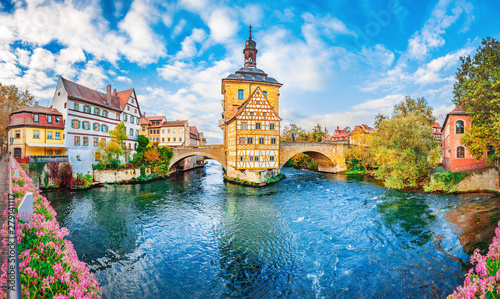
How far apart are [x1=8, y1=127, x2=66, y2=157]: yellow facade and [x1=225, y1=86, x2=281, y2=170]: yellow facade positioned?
1899 centimetres

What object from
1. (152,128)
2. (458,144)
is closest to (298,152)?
(458,144)

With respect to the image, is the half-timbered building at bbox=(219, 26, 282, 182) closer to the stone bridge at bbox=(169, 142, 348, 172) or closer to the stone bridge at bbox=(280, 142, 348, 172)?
the stone bridge at bbox=(169, 142, 348, 172)

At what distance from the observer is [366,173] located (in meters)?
35.7

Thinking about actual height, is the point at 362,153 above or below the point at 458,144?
below

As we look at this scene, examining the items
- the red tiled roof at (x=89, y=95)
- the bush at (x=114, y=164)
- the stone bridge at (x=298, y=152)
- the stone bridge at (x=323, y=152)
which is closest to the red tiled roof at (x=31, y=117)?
the red tiled roof at (x=89, y=95)

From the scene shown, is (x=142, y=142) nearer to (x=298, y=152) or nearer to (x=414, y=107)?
(x=298, y=152)

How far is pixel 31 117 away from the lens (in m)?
22.1

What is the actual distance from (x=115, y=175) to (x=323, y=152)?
97.1ft

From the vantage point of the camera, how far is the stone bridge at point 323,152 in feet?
105

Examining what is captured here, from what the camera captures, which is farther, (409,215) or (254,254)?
(409,215)

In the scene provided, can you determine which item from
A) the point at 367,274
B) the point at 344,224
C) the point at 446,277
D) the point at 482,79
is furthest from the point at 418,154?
the point at 367,274

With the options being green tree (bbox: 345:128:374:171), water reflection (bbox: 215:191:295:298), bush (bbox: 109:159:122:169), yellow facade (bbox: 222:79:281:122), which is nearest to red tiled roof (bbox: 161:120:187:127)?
yellow facade (bbox: 222:79:281:122)

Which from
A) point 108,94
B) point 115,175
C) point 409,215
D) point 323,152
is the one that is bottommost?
point 409,215

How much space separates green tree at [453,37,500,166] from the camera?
13.4 metres
